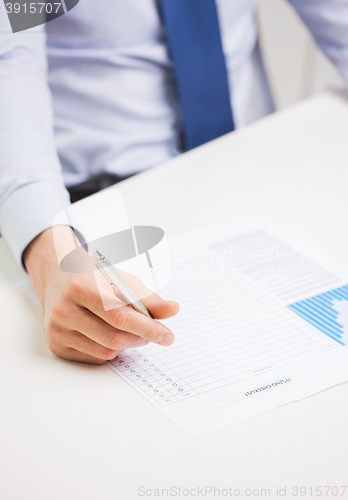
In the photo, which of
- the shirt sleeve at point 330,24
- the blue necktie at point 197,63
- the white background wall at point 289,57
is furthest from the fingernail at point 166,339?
the white background wall at point 289,57

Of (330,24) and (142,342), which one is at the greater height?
(330,24)

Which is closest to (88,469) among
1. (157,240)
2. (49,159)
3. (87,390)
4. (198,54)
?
(87,390)

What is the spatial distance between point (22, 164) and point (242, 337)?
0.27 meters

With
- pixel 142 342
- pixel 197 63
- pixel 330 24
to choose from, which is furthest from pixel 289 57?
pixel 142 342

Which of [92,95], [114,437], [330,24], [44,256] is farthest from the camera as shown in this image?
[330,24]

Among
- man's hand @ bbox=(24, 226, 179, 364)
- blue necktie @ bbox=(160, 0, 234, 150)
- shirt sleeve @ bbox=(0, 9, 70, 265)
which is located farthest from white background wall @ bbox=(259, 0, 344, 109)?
man's hand @ bbox=(24, 226, 179, 364)

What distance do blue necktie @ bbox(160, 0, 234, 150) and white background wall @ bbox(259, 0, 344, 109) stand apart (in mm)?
977

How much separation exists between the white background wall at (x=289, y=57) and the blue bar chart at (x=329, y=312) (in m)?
1.27

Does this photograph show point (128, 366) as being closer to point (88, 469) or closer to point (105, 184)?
point (88, 469)

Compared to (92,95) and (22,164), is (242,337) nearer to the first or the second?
(22,164)

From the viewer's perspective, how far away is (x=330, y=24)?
77cm

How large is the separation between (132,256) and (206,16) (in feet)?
1.42

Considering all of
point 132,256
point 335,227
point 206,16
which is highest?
point 206,16

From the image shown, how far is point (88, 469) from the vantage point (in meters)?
0.28
